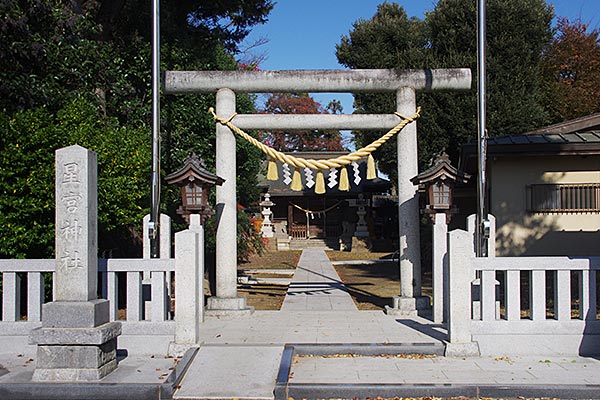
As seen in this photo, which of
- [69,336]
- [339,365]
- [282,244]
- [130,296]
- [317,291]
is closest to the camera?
[69,336]

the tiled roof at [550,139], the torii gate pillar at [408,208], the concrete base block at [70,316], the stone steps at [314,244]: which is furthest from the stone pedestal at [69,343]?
the stone steps at [314,244]

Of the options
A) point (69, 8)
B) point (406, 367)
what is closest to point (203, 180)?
point (406, 367)

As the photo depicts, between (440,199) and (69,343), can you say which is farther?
(440,199)

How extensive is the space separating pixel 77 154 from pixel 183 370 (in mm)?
2900

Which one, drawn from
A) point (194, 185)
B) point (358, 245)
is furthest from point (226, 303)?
point (358, 245)

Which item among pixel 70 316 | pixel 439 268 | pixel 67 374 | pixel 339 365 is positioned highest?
pixel 439 268

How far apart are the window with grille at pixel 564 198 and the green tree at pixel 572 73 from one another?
10.5 metres

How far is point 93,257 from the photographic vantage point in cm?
674

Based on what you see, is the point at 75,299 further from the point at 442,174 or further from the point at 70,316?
the point at 442,174

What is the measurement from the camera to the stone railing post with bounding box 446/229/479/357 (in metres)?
7.17

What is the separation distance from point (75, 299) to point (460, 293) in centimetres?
486

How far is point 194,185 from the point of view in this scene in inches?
391

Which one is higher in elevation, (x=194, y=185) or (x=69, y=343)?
(x=194, y=185)

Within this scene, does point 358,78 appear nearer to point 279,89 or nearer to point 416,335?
point 279,89
